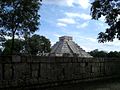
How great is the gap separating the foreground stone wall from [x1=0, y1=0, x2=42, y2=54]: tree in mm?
11855

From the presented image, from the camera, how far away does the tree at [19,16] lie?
23.7 m

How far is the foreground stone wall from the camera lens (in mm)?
8022

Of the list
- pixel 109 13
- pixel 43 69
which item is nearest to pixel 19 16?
pixel 109 13

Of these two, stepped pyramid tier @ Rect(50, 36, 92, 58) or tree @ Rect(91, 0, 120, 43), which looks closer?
tree @ Rect(91, 0, 120, 43)

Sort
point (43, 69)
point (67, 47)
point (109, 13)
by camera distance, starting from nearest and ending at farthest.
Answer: point (43, 69) → point (109, 13) → point (67, 47)

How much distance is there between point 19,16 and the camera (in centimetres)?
2391

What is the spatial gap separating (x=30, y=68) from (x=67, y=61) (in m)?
2.15

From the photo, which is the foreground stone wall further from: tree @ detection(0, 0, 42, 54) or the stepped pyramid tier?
the stepped pyramid tier

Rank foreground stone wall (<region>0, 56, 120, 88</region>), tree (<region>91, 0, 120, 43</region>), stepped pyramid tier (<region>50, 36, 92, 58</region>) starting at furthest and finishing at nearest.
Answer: stepped pyramid tier (<region>50, 36, 92, 58</region>) → tree (<region>91, 0, 120, 43</region>) → foreground stone wall (<region>0, 56, 120, 88</region>)

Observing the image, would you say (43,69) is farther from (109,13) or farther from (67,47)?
(67,47)

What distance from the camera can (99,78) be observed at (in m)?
13.1

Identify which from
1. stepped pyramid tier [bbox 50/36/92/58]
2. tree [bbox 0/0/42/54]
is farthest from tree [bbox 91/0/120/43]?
stepped pyramid tier [bbox 50/36/92/58]

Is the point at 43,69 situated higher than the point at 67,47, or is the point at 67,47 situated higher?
the point at 67,47

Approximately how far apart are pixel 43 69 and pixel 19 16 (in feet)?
49.8
